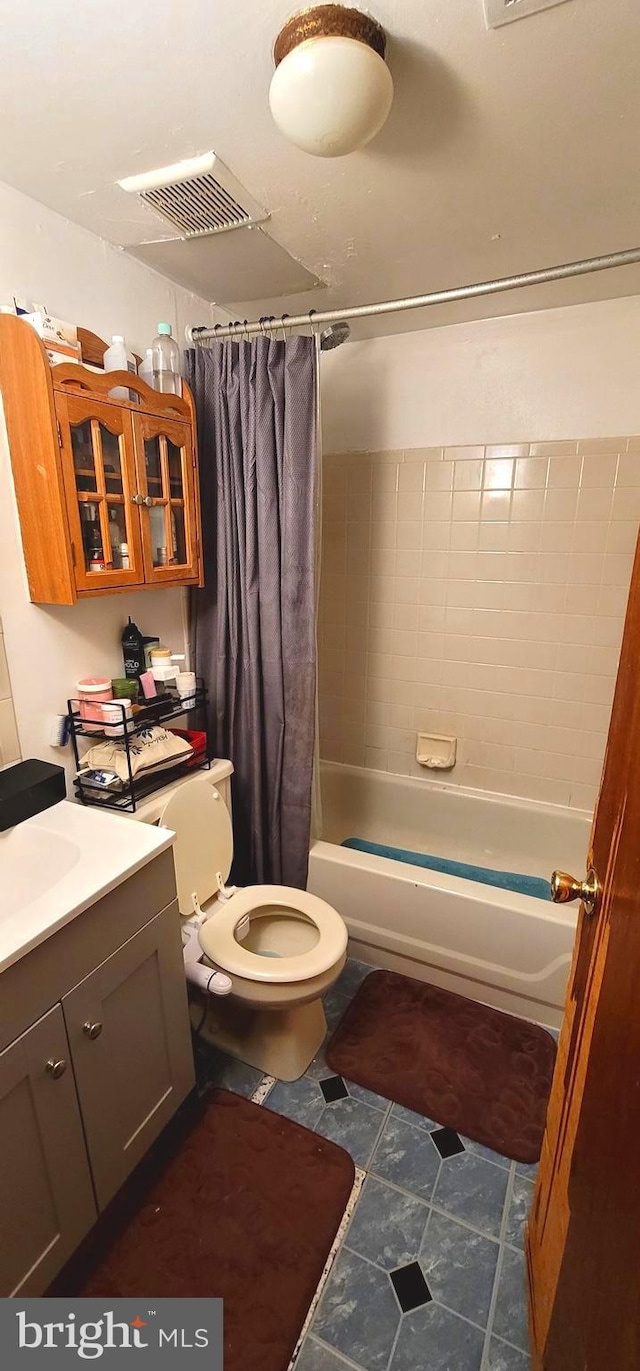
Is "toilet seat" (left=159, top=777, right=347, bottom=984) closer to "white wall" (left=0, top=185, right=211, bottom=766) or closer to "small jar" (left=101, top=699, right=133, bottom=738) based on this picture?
"small jar" (left=101, top=699, right=133, bottom=738)

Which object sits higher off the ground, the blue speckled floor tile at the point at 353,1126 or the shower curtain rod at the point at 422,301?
the shower curtain rod at the point at 422,301

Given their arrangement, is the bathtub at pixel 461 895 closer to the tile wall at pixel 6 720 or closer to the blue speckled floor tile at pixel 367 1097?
the blue speckled floor tile at pixel 367 1097

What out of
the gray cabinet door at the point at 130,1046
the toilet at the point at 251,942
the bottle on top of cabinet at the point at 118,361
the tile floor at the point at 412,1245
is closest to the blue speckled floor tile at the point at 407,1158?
the tile floor at the point at 412,1245

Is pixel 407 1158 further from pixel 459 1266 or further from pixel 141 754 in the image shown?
pixel 141 754

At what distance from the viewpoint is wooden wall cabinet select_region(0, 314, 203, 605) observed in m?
1.17

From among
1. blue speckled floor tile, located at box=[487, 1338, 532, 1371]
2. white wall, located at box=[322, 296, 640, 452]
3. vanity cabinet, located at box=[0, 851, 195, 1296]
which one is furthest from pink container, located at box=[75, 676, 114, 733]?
white wall, located at box=[322, 296, 640, 452]

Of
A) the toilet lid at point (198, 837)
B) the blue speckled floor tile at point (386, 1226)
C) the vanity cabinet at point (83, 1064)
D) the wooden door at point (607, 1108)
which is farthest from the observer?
the toilet lid at point (198, 837)

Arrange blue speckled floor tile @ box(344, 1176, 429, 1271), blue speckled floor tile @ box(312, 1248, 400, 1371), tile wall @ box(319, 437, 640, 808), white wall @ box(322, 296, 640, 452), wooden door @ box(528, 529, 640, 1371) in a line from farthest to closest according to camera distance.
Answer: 1. tile wall @ box(319, 437, 640, 808)
2. white wall @ box(322, 296, 640, 452)
3. blue speckled floor tile @ box(344, 1176, 429, 1271)
4. blue speckled floor tile @ box(312, 1248, 400, 1371)
5. wooden door @ box(528, 529, 640, 1371)

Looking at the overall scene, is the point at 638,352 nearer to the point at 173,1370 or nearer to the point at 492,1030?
the point at 492,1030

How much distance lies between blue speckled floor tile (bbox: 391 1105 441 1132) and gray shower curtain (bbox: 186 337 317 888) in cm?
68

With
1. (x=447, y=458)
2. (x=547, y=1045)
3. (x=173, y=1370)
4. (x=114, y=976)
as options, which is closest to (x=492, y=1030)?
(x=547, y=1045)

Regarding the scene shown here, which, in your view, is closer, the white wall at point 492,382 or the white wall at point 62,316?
the white wall at point 62,316

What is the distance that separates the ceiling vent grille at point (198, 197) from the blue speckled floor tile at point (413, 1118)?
2.22 meters

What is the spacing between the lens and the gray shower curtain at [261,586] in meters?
1.59
